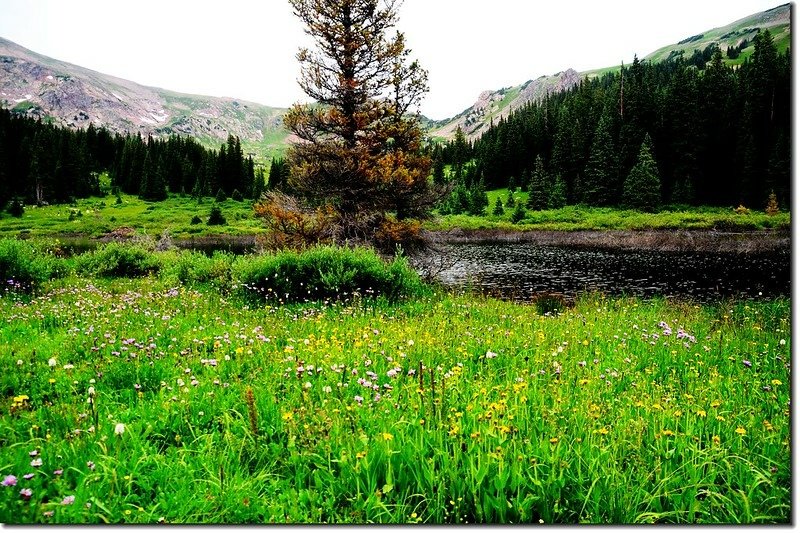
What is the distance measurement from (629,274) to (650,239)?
76.6 ft

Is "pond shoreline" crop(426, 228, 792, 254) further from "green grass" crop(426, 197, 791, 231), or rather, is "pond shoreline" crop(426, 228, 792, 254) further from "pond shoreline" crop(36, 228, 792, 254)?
"green grass" crop(426, 197, 791, 231)

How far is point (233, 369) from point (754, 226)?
51036 millimetres

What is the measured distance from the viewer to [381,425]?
115 inches

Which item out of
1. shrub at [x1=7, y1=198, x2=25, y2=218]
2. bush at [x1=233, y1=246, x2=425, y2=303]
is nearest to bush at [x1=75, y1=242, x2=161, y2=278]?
bush at [x1=233, y1=246, x2=425, y2=303]

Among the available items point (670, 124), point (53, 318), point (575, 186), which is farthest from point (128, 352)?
point (670, 124)

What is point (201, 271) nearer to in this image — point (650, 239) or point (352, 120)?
point (352, 120)

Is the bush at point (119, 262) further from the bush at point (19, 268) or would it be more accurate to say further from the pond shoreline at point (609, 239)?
the pond shoreline at point (609, 239)

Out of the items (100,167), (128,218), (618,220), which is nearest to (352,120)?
(618,220)

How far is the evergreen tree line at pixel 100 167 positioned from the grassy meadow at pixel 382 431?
89.1 m

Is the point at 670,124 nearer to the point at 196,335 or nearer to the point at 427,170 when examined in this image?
the point at 427,170

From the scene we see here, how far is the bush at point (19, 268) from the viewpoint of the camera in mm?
10758

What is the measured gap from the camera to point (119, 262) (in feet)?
53.4

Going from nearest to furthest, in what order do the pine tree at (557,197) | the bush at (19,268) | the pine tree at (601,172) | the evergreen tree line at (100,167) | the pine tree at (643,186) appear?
1. the bush at (19,268)
2. the pine tree at (643,186)
3. the pine tree at (601,172)
4. the pine tree at (557,197)
5. the evergreen tree line at (100,167)

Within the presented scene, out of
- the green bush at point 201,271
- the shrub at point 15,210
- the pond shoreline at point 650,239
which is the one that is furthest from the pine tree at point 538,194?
the shrub at point 15,210
